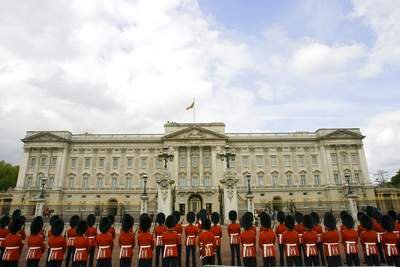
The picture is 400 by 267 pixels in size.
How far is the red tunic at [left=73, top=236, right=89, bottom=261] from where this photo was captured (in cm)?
844

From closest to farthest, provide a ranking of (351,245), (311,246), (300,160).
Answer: (351,245) → (311,246) → (300,160)

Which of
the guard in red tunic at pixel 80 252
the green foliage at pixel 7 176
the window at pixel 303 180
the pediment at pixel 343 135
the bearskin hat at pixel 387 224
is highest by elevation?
the pediment at pixel 343 135

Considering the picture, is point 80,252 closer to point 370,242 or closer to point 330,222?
point 330,222

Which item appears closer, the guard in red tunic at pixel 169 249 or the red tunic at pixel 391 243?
the red tunic at pixel 391 243

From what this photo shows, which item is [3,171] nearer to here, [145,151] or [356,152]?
[145,151]

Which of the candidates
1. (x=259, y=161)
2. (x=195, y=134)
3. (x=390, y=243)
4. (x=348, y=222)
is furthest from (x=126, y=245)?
(x=259, y=161)

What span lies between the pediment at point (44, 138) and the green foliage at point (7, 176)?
56.6ft

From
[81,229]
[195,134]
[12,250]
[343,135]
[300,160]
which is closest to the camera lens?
[12,250]

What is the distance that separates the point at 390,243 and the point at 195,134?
158 ft

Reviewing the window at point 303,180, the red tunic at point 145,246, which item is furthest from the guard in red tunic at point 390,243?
the window at point 303,180

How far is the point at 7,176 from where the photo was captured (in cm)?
6719

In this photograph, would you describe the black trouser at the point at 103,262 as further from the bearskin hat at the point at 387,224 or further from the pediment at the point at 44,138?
the pediment at the point at 44,138

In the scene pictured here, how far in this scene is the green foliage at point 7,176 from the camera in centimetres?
6525

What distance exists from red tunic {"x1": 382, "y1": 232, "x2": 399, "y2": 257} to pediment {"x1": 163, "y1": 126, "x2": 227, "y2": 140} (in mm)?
47130
